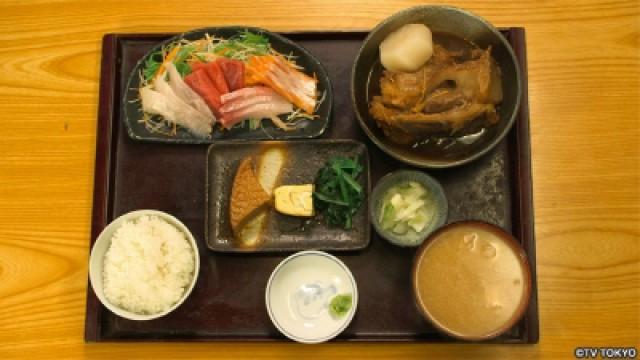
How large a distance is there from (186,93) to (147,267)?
2.34 feet

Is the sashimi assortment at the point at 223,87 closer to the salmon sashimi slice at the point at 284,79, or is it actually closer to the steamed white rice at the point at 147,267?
the salmon sashimi slice at the point at 284,79

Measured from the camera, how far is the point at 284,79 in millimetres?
2516

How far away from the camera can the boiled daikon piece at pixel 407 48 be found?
233cm

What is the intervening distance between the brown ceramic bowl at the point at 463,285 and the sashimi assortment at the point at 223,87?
72cm

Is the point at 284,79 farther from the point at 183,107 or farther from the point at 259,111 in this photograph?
the point at 183,107

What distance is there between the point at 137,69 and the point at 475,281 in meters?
1.56

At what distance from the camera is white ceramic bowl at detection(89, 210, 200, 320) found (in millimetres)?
2270

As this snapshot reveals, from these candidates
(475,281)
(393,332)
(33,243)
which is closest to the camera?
(475,281)

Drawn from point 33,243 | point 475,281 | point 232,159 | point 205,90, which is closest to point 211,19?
point 205,90

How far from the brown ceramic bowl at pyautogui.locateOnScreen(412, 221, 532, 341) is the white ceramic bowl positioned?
0.82 metres

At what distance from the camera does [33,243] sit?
8.32 feet

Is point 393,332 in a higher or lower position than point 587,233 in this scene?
lower

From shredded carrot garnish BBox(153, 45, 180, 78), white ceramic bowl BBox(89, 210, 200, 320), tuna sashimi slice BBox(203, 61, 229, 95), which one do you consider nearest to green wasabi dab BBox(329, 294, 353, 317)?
white ceramic bowl BBox(89, 210, 200, 320)

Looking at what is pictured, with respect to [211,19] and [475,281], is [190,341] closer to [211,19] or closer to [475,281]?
[475,281]
